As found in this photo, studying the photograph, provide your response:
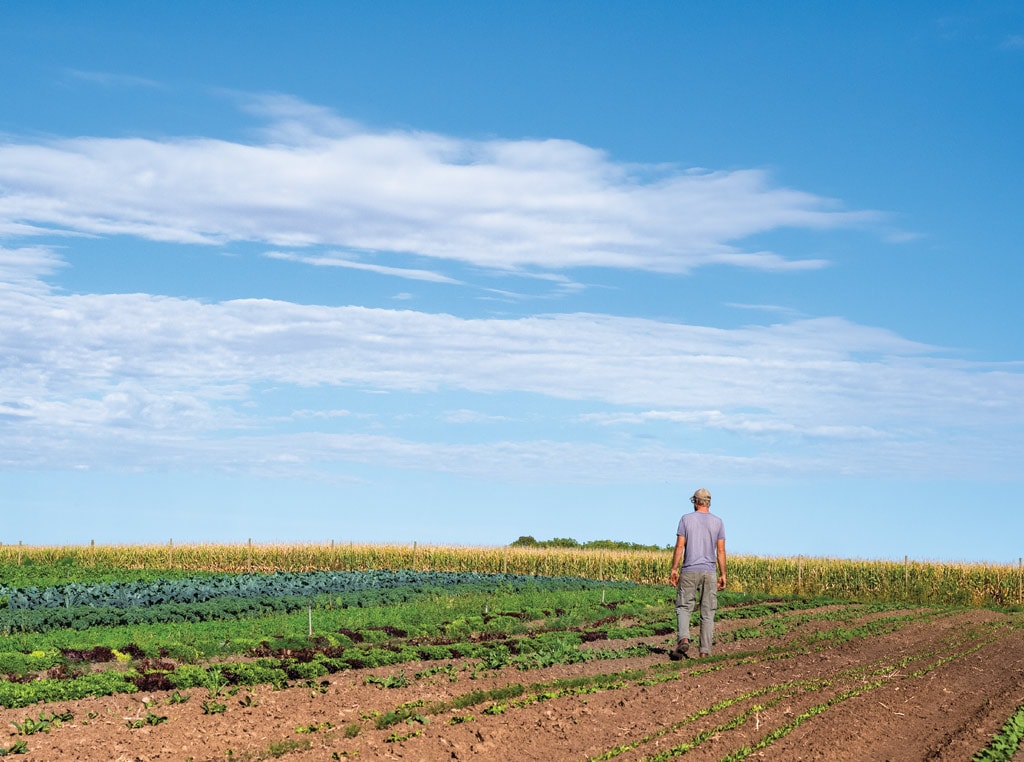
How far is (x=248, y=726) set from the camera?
10500 mm

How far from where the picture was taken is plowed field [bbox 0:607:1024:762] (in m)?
9.56

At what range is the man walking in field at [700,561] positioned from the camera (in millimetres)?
16000

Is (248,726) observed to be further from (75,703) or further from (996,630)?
(996,630)

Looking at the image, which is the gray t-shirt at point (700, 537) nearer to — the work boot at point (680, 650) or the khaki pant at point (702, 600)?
the khaki pant at point (702, 600)

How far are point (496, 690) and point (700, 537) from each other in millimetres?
5042

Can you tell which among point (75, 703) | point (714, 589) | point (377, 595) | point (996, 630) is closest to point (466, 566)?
point (377, 595)

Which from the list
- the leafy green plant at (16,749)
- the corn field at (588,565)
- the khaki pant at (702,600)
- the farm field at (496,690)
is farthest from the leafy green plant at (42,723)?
the corn field at (588,565)

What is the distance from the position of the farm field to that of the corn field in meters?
19.3

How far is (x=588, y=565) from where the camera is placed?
51812 mm

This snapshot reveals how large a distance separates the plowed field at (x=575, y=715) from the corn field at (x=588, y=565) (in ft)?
88.3

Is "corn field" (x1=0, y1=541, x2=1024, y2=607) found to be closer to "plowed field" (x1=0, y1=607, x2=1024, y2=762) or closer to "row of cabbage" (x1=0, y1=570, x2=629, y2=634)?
"row of cabbage" (x1=0, y1=570, x2=629, y2=634)

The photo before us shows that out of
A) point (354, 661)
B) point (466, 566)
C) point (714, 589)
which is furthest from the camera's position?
point (466, 566)

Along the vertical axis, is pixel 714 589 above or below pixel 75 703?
above

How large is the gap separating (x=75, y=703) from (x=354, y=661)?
12.9 ft
